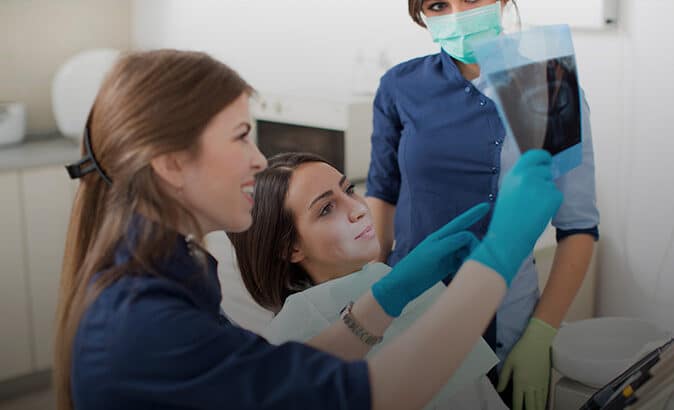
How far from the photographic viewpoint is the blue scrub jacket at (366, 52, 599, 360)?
1.49 metres

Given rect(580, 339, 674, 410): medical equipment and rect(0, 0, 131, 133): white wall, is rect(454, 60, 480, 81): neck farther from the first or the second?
rect(0, 0, 131, 133): white wall

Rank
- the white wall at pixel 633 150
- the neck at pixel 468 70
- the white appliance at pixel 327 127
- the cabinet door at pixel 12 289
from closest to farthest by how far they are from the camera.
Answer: the neck at pixel 468 70 < the white wall at pixel 633 150 < the white appliance at pixel 327 127 < the cabinet door at pixel 12 289

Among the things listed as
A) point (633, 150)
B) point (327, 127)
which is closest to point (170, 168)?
point (633, 150)

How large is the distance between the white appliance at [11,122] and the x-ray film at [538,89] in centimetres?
271

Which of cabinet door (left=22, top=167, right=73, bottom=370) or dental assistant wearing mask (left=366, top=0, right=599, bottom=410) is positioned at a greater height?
dental assistant wearing mask (left=366, top=0, right=599, bottom=410)

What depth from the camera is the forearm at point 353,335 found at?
1.18 m

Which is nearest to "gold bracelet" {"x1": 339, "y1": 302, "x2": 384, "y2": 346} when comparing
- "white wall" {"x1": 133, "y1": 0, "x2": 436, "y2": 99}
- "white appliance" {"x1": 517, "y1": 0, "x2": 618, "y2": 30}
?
"white appliance" {"x1": 517, "y1": 0, "x2": 618, "y2": 30}

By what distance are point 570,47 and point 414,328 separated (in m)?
0.49

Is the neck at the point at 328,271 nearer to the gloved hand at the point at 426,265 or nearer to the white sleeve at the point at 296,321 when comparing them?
the white sleeve at the point at 296,321

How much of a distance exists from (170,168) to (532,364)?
0.77 meters

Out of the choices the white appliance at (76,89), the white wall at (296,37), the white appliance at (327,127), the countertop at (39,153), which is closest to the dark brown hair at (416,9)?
the white wall at (296,37)

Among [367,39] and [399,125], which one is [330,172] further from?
[367,39]

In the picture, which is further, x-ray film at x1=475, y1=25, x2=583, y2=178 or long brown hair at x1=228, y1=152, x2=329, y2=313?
long brown hair at x1=228, y1=152, x2=329, y2=313

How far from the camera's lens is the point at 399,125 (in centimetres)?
167
